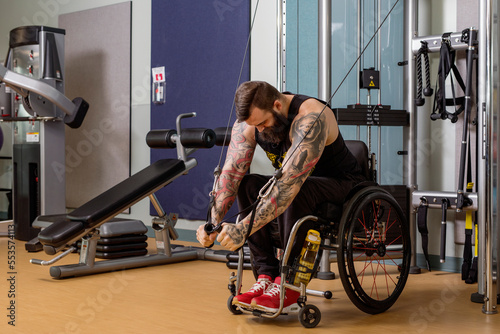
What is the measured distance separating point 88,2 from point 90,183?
5.60ft

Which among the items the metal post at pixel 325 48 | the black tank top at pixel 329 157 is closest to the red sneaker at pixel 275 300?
the black tank top at pixel 329 157

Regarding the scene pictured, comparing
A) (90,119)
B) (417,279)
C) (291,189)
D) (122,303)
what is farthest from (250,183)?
(90,119)

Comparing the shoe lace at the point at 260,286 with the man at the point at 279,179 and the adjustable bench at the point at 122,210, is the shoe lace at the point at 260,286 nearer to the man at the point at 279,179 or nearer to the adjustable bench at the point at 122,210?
the man at the point at 279,179

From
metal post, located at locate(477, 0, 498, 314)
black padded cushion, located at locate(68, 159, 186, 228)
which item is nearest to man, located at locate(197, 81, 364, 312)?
metal post, located at locate(477, 0, 498, 314)

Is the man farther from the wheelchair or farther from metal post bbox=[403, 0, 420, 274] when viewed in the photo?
metal post bbox=[403, 0, 420, 274]

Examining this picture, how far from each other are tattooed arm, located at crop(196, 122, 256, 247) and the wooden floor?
44 cm

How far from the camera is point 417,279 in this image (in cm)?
337

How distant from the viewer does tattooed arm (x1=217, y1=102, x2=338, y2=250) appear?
2.25 metres

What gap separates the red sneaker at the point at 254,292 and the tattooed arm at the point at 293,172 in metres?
0.24

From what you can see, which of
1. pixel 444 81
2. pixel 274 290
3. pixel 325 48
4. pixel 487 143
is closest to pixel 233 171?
pixel 274 290

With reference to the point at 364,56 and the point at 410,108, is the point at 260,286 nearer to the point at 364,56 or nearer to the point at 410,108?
the point at 410,108

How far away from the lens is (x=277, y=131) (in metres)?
2.42

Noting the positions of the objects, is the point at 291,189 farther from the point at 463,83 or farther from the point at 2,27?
the point at 2,27

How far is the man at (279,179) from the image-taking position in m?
2.28
